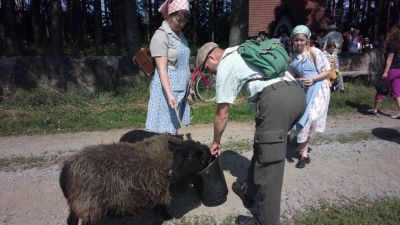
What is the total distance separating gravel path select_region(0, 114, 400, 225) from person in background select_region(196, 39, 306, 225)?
0.85 metres

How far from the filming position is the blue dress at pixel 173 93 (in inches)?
157

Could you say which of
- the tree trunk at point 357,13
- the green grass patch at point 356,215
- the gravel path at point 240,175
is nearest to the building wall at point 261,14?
the tree trunk at point 357,13

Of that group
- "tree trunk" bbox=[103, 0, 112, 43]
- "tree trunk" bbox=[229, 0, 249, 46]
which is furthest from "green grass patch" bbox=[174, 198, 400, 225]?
"tree trunk" bbox=[103, 0, 112, 43]

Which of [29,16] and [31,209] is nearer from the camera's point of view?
[31,209]

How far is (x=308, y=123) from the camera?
517 centimetres

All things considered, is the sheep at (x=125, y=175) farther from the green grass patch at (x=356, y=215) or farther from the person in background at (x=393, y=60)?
the person in background at (x=393, y=60)

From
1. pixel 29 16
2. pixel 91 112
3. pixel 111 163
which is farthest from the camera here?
pixel 29 16

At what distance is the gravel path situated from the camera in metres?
4.07

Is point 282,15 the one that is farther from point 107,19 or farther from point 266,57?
point 266,57

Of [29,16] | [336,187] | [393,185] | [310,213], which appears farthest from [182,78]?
[29,16]

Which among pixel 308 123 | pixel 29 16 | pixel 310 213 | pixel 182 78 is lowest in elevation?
pixel 310 213

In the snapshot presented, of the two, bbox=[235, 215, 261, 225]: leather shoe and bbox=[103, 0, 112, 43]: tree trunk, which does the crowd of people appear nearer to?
bbox=[235, 215, 261, 225]: leather shoe

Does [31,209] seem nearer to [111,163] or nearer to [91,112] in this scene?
[111,163]

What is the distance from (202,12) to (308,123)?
28510 mm
